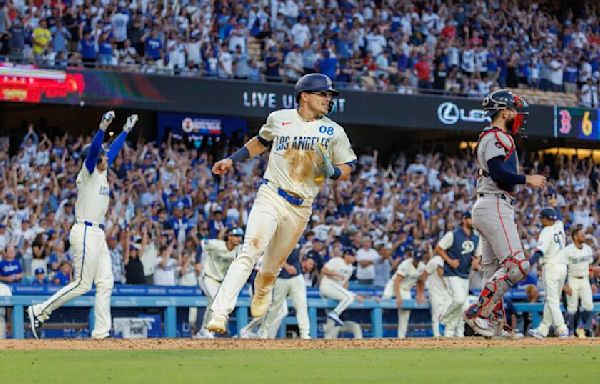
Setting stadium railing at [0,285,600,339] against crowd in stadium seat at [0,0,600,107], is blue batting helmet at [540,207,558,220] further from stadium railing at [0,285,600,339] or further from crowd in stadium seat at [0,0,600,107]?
crowd in stadium seat at [0,0,600,107]

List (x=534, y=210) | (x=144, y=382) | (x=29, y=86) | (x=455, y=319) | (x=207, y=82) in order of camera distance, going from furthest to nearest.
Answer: (x=534, y=210), (x=207, y=82), (x=29, y=86), (x=455, y=319), (x=144, y=382)

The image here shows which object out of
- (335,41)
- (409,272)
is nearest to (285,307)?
(409,272)

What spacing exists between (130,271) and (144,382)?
13.1 m

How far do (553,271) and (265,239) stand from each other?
10.0m

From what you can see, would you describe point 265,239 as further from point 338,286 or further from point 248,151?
point 338,286

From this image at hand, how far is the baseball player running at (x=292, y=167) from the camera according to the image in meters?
10.5

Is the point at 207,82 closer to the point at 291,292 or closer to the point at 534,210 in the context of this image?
the point at 534,210

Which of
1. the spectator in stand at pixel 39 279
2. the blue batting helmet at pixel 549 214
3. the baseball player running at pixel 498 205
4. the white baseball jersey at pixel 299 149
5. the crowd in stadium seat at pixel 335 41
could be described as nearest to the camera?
the white baseball jersey at pixel 299 149

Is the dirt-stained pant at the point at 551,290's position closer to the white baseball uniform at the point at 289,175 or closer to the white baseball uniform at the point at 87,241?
the white baseball uniform at the point at 87,241

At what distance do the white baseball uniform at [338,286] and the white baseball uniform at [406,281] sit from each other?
2.74ft

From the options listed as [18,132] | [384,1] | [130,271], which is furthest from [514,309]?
[384,1]

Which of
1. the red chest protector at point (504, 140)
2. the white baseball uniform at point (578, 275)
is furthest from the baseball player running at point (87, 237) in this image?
the white baseball uniform at point (578, 275)

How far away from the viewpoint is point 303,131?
35.2ft

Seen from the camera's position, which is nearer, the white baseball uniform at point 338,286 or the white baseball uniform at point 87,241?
the white baseball uniform at point 87,241
